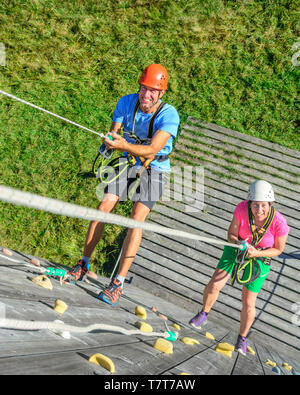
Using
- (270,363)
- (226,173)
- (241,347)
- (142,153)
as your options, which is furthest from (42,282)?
(226,173)

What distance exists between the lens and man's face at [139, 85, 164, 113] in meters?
3.89

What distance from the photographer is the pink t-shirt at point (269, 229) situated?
412 centimetres

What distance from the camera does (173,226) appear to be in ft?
21.3

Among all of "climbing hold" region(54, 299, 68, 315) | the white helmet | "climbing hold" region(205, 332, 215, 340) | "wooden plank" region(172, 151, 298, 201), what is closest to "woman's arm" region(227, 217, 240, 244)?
the white helmet

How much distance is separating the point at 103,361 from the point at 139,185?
2.61 m

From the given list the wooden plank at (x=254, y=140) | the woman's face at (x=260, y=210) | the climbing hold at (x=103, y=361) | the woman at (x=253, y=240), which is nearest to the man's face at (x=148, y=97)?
the woman at (x=253, y=240)

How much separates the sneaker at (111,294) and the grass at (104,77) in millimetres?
2754

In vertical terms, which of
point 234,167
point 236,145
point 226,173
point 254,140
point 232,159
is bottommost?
point 226,173

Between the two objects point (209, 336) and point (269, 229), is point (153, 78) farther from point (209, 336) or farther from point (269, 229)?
point (209, 336)

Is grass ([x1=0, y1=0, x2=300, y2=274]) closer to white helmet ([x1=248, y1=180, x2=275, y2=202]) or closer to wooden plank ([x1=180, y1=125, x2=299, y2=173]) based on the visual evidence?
wooden plank ([x1=180, y1=125, x2=299, y2=173])

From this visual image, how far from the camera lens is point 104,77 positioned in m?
8.38

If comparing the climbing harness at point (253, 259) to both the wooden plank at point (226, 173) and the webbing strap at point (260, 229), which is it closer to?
the webbing strap at point (260, 229)
